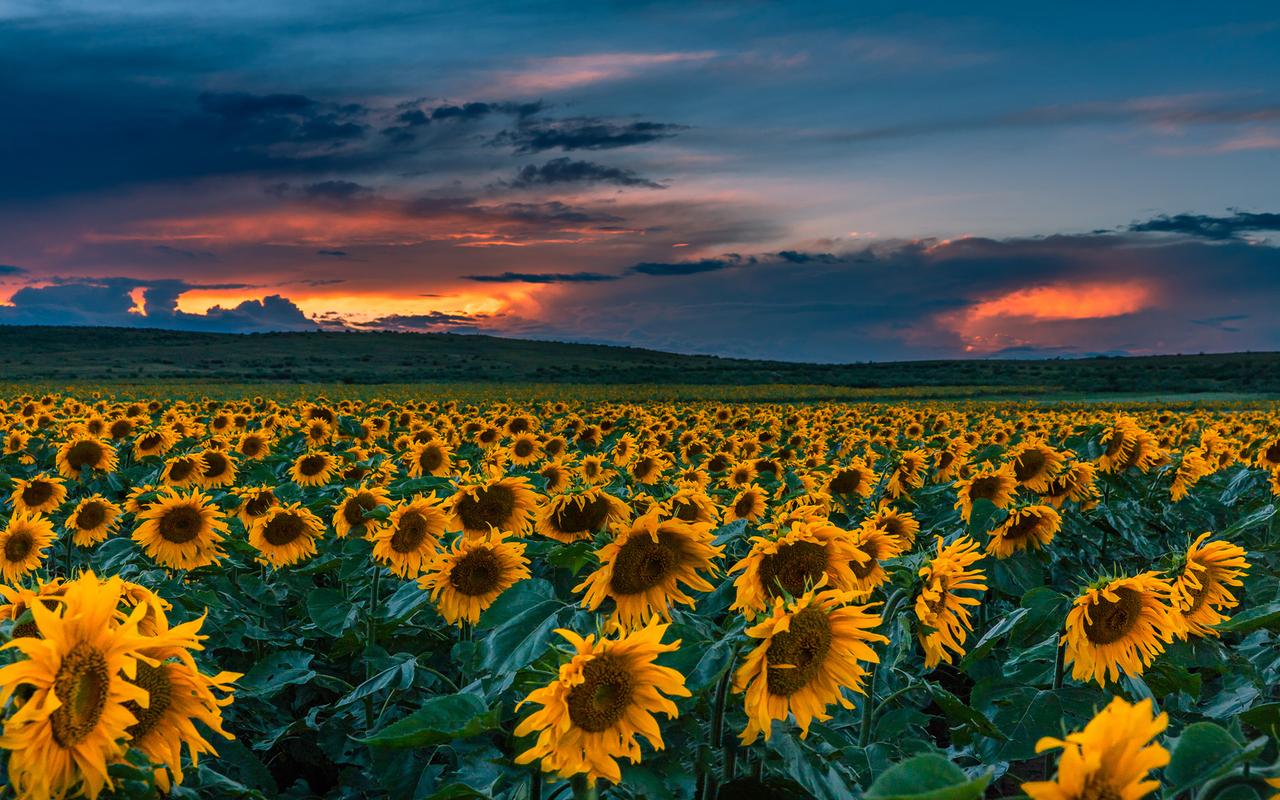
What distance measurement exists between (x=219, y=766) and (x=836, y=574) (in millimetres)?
2615

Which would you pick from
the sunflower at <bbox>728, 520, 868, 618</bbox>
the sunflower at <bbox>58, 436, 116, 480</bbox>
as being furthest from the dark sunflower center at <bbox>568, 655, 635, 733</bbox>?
the sunflower at <bbox>58, 436, 116, 480</bbox>

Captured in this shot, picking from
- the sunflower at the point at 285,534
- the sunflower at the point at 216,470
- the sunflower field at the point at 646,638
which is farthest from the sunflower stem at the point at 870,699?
the sunflower at the point at 216,470

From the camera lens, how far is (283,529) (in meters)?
6.17

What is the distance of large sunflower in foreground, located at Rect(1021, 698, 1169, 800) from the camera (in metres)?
1.37

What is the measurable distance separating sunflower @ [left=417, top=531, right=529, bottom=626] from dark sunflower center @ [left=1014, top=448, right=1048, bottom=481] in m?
4.28

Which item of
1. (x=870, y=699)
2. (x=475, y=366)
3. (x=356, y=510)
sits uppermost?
(x=356, y=510)

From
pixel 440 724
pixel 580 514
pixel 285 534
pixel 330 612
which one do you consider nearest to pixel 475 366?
pixel 285 534

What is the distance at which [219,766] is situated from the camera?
3666 mm

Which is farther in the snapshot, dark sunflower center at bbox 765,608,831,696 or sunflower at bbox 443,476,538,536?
sunflower at bbox 443,476,538,536

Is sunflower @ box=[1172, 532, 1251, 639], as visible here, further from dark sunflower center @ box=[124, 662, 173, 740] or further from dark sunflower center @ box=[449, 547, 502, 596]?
dark sunflower center @ box=[124, 662, 173, 740]

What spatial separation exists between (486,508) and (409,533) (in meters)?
0.47

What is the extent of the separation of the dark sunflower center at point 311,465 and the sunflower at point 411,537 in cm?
444

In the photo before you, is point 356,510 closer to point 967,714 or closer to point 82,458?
point 967,714

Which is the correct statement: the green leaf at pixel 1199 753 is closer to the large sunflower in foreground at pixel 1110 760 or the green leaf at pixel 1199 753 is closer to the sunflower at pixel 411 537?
the large sunflower in foreground at pixel 1110 760
